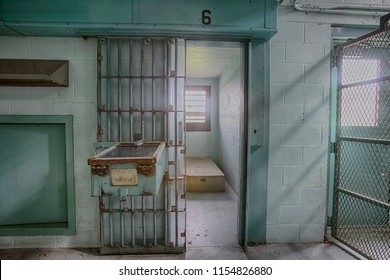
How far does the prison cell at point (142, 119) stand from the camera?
2631 mm

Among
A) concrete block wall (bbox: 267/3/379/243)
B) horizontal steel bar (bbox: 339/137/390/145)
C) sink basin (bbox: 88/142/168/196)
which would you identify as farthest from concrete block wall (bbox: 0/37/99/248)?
horizontal steel bar (bbox: 339/137/390/145)

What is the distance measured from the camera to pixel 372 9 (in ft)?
9.24

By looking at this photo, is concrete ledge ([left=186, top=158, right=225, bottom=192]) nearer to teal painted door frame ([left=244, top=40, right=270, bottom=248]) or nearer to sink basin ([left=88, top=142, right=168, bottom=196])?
teal painted door frame ([left=244, top=40, right=270, bottom=248])

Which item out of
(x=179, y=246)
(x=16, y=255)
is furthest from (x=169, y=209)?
(x=16, y=255)

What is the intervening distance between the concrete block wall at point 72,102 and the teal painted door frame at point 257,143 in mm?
1748

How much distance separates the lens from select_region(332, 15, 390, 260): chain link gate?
2.83 meters

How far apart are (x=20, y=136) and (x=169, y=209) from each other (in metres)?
1.85

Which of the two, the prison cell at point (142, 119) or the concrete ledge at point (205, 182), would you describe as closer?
the prison cell at point (142, 119)

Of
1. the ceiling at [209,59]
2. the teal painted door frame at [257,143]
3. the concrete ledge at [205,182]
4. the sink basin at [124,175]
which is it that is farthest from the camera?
the concrete ledge at [205,182]

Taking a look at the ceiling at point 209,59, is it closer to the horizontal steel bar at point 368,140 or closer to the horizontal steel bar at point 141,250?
the horizontal steel bar at point 368,140

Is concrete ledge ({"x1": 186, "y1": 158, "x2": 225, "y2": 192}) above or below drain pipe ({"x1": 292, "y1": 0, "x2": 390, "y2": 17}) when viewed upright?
below

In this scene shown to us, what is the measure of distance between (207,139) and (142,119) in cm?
452

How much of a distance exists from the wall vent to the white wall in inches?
182

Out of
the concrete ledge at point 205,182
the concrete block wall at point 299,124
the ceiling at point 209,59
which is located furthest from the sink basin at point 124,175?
the concrete ledge at point 205,182
